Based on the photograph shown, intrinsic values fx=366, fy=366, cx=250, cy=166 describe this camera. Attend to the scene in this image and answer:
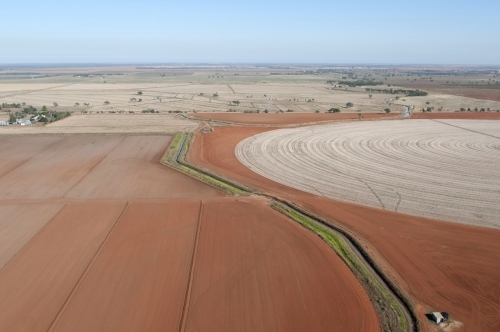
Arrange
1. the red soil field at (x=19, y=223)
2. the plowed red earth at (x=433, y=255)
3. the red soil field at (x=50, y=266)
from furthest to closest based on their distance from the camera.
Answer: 1. the red soil field at (x=19, y=223)
2. the plowed red earth at (x=433, y=255)
3. the red soil field at (x=50, y=266)

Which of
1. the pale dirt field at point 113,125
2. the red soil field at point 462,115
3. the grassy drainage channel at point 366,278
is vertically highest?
the red soil field at point 462,115

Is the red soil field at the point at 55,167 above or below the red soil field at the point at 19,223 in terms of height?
above

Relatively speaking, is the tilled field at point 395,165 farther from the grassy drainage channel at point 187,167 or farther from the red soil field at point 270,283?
the red soil field at point 270,283

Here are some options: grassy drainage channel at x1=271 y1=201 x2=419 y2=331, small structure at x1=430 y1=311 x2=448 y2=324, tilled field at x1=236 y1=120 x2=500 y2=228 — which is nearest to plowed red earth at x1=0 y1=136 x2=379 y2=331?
grassy drainage channel at x1=271 y1=201 x2=419 y2=331

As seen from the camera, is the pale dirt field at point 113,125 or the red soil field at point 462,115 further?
the red soil field at point 462,115

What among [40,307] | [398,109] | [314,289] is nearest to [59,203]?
[40,307]

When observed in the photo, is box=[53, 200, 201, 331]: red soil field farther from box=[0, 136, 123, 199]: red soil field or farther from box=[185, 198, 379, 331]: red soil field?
box=[0, 136, 123, 199]: red soil field

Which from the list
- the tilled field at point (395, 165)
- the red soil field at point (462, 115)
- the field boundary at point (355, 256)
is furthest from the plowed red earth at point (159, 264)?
the red soil field at point (462, 115)
